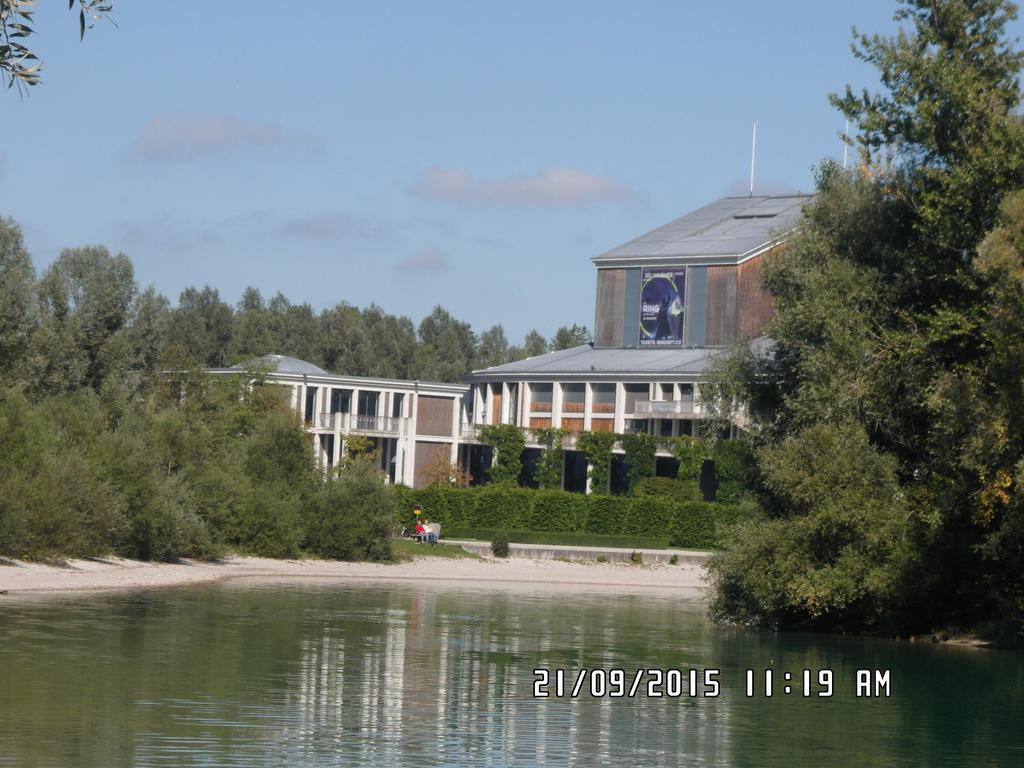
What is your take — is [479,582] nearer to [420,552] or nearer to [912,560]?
[420,552]

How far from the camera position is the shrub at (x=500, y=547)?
62.6 meters

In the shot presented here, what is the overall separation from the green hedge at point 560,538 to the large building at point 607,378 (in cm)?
1859

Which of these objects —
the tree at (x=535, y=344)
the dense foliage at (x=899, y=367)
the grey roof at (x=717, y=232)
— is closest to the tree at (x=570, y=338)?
the tree at (x=535, y=344)

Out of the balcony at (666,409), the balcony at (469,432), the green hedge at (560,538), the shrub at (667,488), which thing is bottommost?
the green hedge at (560,538)

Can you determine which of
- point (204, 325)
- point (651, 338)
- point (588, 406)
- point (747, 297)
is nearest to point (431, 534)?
point (588, 406)

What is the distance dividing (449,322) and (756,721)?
488 ft

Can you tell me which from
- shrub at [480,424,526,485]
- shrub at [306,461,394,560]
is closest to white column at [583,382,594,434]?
shrub at [480,424,526,485]

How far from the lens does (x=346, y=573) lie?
173 ft

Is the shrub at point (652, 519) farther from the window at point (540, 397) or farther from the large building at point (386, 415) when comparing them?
the large building at point (386, 415)

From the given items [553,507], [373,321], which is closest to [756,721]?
[553,507]

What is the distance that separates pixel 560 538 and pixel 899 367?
35827 millimetres

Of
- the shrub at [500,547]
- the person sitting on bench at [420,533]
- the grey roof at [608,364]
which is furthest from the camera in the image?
the grey roof at [608,364]
